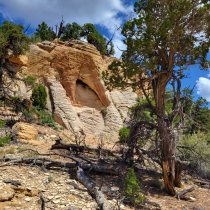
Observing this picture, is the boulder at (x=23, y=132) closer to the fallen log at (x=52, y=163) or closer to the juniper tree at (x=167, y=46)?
the fallen log at (x=52, y=163)

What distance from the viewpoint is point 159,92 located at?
253 inches

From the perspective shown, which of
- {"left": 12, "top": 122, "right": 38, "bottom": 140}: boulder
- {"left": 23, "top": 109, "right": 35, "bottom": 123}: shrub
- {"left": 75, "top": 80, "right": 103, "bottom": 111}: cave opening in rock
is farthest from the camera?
{"left": 75, "top": 80, "right": 103, "bottom": 111}: cave opening in rock

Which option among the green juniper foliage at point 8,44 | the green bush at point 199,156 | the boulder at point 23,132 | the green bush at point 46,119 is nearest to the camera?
the green bush at point 199,156

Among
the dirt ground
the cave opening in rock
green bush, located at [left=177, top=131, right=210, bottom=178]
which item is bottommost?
the dirt ground

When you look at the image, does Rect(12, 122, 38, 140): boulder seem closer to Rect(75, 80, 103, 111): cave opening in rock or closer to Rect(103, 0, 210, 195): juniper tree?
Rect(103, 0, 210, 195): juniper tree

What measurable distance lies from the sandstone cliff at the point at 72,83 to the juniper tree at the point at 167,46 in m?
10.7

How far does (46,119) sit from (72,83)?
4957mm

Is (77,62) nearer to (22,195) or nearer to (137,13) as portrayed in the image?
(137,13)

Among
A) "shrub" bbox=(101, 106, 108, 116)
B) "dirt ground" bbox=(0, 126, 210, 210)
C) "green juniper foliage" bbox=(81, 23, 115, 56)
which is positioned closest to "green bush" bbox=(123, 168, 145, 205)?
"dirt ground" bbox=(0, 126, 210, 210)

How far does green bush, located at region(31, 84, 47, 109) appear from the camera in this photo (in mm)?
15318

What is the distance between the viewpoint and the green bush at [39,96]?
15.3 metres

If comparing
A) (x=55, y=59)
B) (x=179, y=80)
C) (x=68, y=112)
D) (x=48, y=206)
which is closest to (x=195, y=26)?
(x=179, y=80)

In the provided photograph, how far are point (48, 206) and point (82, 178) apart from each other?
163cm

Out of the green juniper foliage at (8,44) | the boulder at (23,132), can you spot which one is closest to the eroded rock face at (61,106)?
the green juniper foliage at (8,44)
